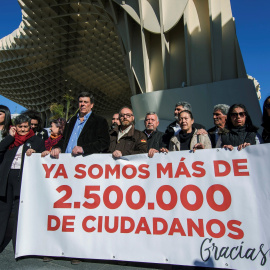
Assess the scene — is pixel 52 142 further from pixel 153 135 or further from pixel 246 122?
pixel 246 122

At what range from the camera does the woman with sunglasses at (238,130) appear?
9.29 feet

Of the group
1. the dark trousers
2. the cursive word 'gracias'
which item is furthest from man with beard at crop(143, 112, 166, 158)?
the dark trousers

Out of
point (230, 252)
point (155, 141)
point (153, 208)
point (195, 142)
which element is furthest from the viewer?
point (155, 141)

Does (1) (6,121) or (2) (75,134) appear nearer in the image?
(2) (75,134)

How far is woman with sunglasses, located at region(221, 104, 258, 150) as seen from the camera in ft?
9.29

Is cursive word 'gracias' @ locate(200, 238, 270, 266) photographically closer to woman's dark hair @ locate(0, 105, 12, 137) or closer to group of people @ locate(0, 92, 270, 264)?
group of people @ locate(0, 92, 270, 264)

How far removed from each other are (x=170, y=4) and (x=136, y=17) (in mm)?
2240

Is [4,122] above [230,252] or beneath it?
above

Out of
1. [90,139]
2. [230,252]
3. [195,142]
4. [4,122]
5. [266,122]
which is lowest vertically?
[230,252]

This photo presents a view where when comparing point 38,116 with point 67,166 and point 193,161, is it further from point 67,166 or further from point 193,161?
point 193,161

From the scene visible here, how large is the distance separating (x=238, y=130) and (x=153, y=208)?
4.59 ft

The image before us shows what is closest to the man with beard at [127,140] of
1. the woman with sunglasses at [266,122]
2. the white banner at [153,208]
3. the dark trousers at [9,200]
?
the white banner at [153,208]

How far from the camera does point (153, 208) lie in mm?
2633

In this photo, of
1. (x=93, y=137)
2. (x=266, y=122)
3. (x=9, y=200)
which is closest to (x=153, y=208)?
(x=93, y=137)
